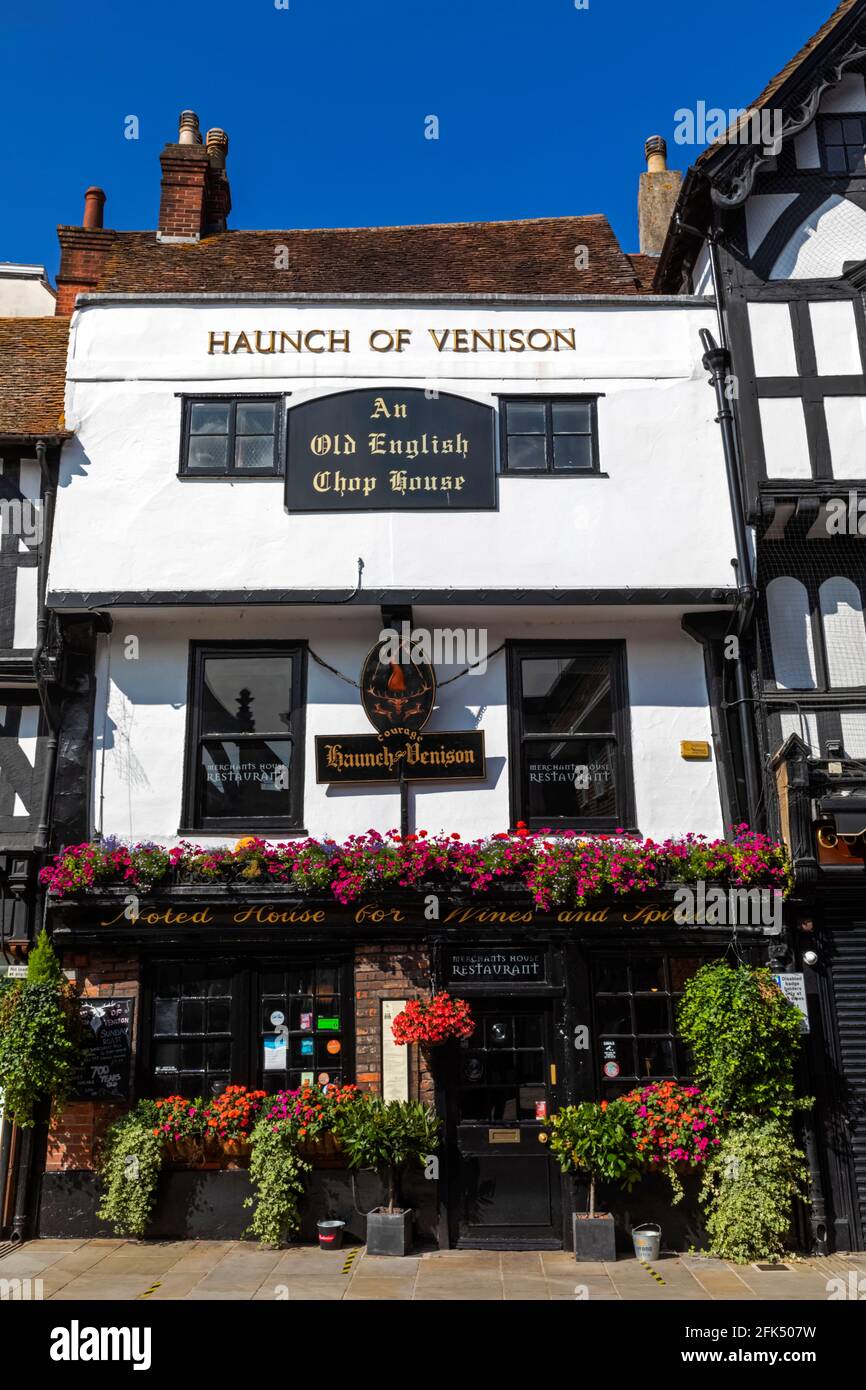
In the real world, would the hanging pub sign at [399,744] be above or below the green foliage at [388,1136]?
above

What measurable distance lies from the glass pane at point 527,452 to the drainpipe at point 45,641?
4749 millimetres

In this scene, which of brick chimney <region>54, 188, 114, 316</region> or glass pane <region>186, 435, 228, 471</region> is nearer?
glass pane <region>186, 435, 228, 471</region>

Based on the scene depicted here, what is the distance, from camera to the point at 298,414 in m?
11.2

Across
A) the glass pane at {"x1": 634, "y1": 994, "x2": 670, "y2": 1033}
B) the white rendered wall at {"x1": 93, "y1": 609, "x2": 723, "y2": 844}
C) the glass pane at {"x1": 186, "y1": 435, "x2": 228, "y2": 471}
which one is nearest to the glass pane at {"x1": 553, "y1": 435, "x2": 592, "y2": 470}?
the white rendered wall at {"x1": 93, "y1": 609, "x2": 723, "y2": 844}

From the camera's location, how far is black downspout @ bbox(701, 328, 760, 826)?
10328 mm

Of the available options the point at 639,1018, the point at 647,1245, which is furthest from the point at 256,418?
the point at 647,1245

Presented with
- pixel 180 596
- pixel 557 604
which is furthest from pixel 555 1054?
pixel 180 596

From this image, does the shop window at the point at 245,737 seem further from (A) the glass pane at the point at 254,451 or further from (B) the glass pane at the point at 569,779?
(B) the glass pane at the point at 569,779

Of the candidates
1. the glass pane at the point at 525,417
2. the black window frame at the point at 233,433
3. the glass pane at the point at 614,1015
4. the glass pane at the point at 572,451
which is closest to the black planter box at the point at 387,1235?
the glass pane at the point at 614,1015

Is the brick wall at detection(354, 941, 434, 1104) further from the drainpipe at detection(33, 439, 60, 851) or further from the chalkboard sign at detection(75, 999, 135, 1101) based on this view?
the drainpipe at detection(33, 439, 60, 851)

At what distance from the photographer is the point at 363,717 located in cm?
1056

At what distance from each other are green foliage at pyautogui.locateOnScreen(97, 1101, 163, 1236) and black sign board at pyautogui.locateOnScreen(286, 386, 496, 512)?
608 cm

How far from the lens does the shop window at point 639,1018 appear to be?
9.80m
